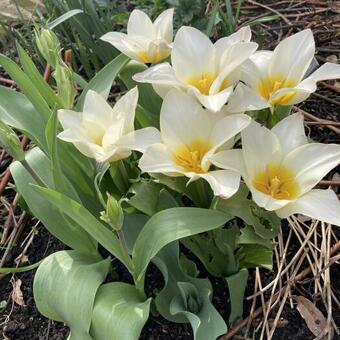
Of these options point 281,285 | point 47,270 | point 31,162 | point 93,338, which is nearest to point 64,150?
point 31,162

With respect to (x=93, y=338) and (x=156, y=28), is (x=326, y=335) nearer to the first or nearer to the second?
(x=93, y=338)

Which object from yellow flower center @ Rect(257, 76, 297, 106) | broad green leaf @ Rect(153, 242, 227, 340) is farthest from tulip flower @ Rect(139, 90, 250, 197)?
broad green leaf @ Rect(153, 242, 227, 340)

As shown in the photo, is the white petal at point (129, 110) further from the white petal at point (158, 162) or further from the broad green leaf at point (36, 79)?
the broad green leaf at point (36, 79)

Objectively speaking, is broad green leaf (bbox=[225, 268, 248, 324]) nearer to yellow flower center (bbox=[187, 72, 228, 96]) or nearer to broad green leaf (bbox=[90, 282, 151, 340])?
broad green leaf (bbox=[90, 282, 151, 340])

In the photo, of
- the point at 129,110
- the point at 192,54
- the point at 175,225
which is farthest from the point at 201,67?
the point at 175,225

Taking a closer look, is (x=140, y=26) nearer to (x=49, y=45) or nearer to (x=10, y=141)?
(x=49, y=45)

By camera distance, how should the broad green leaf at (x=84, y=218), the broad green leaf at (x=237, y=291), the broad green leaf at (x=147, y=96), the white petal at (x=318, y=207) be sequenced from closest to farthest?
the white petal at (x=318, y=207)
the broad green leaf at (x=84, y=218)
the broad green leaf at (x=237, y=291)
the broad green leaf at (x=147, y=96)

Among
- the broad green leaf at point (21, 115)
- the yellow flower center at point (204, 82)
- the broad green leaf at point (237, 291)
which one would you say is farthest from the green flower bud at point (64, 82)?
the broad green leaf at point (237, 291)
